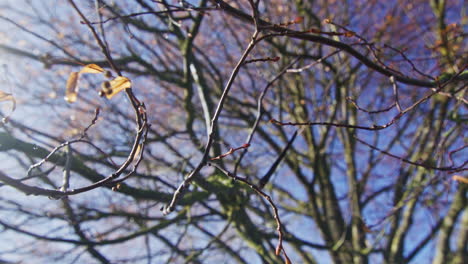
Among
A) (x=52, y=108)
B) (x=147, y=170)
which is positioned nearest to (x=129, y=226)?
(x=147, y=170)

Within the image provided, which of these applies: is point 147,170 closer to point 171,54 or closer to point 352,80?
point 171,54

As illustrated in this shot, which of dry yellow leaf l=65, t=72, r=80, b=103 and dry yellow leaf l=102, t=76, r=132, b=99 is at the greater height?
dry yellow leaf l=65, t=72, r=80, b=103

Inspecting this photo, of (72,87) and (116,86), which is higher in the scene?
(72,87)

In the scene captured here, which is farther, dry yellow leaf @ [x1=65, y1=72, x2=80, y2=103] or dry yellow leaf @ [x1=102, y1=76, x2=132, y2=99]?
dry yellow leaf @ [x1=65, y1=72, x2=80, y2=103]

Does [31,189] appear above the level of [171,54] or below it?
below

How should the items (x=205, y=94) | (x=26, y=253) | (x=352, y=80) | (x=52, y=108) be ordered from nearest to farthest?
(x=205, y=94), (x=26, y=253), (x=52, y=108), (x=352, y=80)

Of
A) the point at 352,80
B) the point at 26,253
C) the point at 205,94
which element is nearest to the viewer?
the point at 205,94
